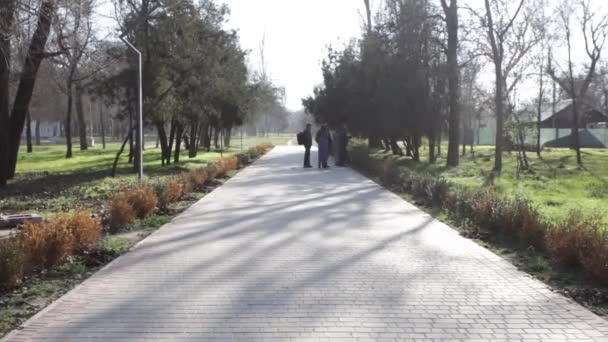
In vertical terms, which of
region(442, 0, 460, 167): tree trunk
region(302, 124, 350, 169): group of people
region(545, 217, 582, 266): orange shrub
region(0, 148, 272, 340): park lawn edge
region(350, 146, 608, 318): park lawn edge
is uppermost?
region(442, 0, 460, 167): tree trunk

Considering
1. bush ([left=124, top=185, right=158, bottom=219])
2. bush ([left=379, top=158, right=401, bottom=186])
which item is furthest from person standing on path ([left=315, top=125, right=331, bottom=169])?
bush ([left=124, top=185, right=158, bottom=219])

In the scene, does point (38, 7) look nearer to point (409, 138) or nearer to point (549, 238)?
point (549, 238)

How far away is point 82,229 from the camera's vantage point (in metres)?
8.34

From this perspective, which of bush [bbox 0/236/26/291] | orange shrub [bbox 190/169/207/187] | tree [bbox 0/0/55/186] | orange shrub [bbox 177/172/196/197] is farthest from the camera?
orange shrub [bbox 190/169/207/187]

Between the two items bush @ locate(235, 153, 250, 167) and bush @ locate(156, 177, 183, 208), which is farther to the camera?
bush @ locate(235, 153, 250, 167)

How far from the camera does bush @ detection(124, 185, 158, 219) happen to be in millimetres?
11363

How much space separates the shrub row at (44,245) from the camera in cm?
643

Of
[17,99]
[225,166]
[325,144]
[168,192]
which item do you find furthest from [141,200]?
[325,144]

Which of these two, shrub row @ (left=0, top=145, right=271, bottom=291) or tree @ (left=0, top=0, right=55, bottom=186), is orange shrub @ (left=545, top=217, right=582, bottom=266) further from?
tree @ (left=0, top=0, right=55, bottom=186)

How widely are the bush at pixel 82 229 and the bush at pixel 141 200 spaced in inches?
97.4

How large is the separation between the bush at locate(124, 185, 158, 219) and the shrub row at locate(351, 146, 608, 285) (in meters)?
5.69

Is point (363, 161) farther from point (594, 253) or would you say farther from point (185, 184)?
point (594, 253)

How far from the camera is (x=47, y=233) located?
7574 mm

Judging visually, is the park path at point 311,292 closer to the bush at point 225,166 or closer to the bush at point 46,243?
the bush at point 46,243
